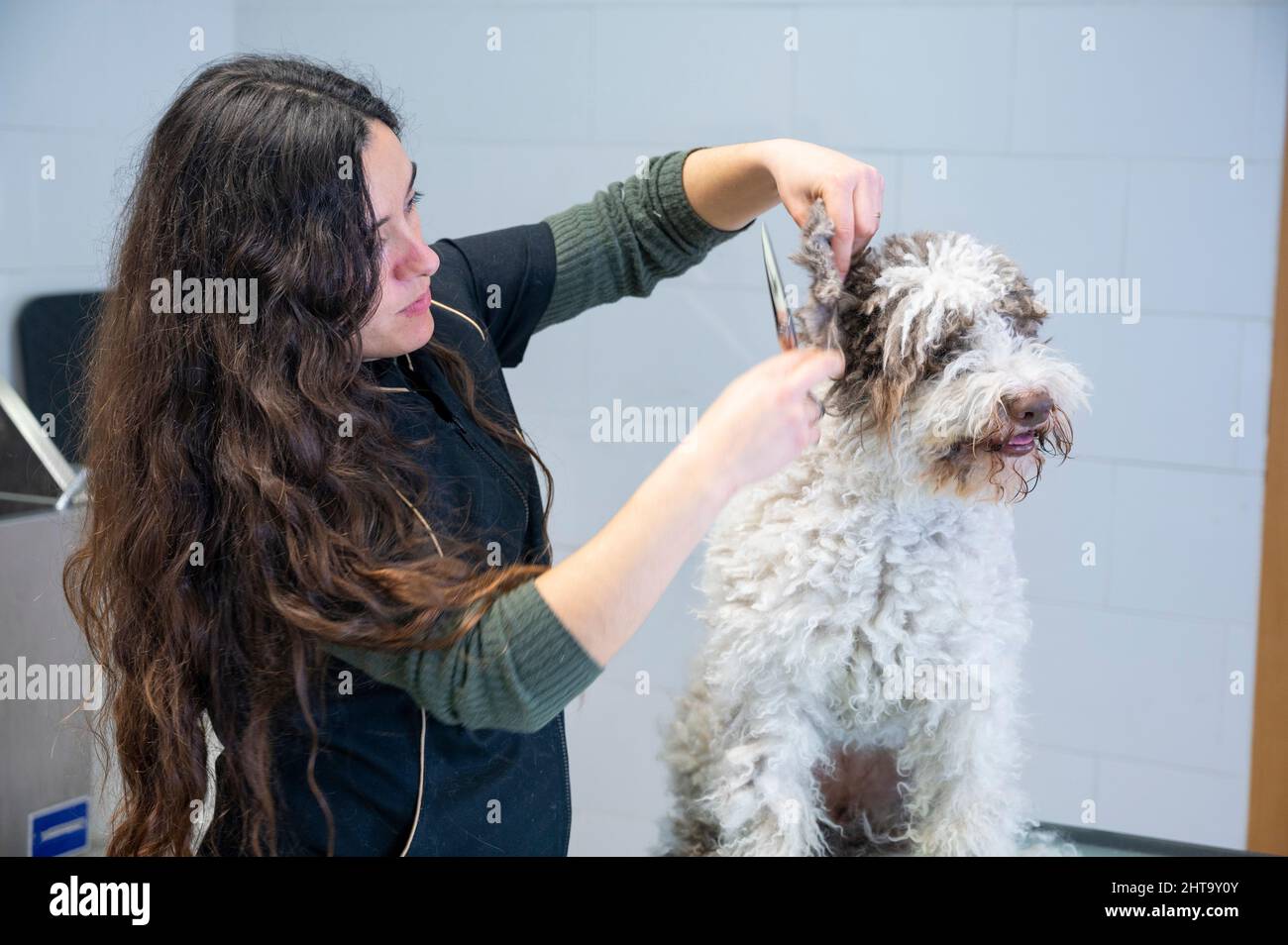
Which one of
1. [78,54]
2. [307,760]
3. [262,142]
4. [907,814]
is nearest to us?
[262,142]

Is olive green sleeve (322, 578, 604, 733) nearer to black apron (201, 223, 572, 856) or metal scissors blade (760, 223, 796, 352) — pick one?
black apron (201, 223, 572, 856)

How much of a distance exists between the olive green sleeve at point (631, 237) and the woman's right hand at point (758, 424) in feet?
1.10

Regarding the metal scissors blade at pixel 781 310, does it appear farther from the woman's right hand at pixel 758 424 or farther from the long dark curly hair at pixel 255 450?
the long dark curly hair at pixel 255 450

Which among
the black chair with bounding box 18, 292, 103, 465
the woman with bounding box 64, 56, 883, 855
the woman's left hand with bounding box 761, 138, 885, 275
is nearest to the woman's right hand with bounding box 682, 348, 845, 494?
the woman with bounding box 64, 56, 883, 855

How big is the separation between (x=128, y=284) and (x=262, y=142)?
184 millimetres

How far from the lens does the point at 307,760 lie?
914 millimetres

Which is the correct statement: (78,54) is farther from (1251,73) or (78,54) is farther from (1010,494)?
(1251,73)

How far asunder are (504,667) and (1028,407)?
450 millimetres

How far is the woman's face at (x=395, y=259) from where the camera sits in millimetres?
849

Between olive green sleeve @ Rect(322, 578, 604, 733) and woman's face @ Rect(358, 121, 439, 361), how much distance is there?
247 millimetres

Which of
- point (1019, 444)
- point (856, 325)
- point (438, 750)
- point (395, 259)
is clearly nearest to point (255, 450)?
point (395, 259)

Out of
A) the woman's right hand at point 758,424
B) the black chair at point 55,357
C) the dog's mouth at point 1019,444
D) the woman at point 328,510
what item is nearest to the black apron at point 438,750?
the woman at point 328,510

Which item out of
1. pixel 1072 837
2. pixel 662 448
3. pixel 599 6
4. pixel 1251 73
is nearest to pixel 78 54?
pixel 599 6
